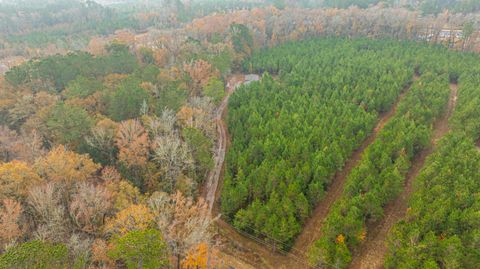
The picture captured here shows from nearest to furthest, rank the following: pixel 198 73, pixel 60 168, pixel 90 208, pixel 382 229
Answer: pixel 90 208
pixel 60 168
pixel 382 229
pixel 198 73

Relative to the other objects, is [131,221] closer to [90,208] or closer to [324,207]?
[90,208]

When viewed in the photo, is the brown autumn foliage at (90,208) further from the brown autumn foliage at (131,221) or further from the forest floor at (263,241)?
the forest floor at (263,241)

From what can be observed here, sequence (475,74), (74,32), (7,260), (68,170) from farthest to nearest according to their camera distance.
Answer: (74,32), (475,74), (68,170), (7,260)

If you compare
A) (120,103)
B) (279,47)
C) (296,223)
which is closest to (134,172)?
(120,103)

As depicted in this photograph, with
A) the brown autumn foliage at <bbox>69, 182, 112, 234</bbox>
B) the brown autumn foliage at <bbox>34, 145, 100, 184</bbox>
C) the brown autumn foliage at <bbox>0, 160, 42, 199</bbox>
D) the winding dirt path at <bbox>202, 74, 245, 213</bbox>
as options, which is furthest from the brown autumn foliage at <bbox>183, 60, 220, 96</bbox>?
the brown autumn foliage at <bbox>0, 160, 42, 199</bbox>

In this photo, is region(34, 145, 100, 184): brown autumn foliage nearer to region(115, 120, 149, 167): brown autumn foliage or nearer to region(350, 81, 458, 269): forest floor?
region(115, 120, 149, 167): brown autumn foliage

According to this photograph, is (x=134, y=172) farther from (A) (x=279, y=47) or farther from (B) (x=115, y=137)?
(A) (x=279, y=47)

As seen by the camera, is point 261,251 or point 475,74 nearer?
point 261,251

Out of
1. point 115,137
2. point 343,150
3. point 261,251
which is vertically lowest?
point 261,251

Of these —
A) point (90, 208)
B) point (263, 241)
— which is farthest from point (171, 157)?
point (263, 241)

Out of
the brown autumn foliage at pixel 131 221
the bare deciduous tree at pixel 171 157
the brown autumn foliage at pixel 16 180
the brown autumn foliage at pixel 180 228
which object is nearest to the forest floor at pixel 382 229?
the brown autumn foliage at pixel 180 228

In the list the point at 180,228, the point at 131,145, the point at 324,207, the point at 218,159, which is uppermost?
the point at 131,145
